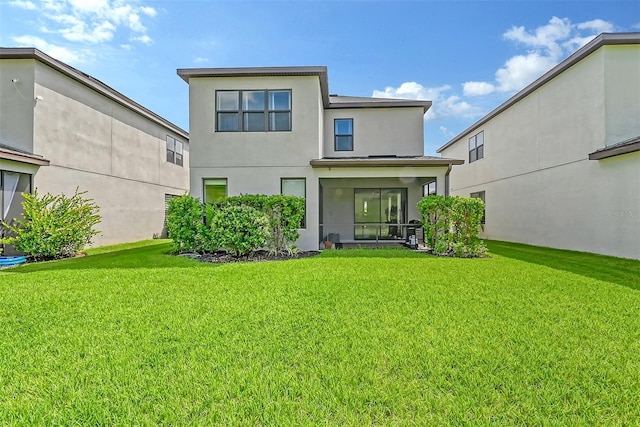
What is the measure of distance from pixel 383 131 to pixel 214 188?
8.12 meters

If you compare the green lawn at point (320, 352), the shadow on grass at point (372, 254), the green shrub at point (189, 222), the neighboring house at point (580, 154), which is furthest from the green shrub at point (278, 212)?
the neighboring house at point (580, 154)

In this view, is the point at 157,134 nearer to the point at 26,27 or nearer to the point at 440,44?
the point at 26,27

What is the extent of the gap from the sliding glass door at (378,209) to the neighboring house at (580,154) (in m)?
5.30

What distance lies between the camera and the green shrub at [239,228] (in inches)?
384

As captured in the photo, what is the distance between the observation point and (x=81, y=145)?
12.7 m

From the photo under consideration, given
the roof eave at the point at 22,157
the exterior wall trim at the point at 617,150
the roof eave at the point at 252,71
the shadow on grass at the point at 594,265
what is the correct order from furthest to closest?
the roof eave at the point at 252,71 < the roof eave at the point at 22,157 < the exterior wall trim at the point at 617,150 < the shadow on grass at the point at 594,265

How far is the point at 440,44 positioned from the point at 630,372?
16.5 meters

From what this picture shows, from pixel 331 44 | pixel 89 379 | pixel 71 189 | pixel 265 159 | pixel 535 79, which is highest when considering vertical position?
pixel 331 44

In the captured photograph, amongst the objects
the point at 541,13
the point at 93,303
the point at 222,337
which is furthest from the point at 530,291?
the point at 541,13

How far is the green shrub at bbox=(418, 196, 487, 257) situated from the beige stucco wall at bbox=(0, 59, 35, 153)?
45.2 feet

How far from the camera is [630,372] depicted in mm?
3092

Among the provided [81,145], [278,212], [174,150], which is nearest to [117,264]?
[278,212]

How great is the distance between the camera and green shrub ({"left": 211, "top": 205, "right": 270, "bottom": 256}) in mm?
9758

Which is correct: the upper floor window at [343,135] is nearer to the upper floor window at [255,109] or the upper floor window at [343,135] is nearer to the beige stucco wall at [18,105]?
the upper floor window at [255,109]
